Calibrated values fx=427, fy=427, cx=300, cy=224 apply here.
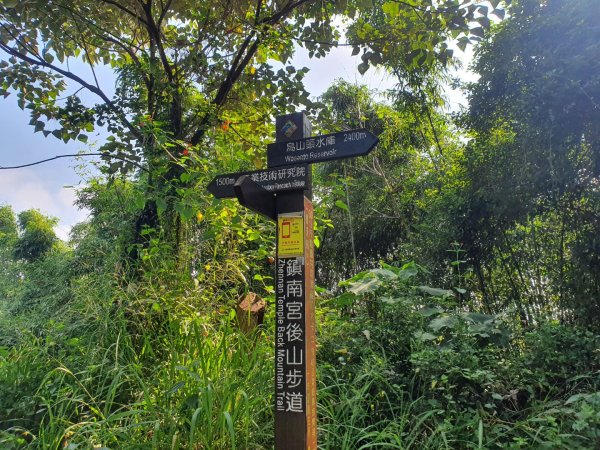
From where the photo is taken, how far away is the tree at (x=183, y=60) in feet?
10.5

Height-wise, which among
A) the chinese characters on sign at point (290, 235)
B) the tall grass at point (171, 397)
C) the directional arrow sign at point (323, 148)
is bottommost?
the tall grass at point (171, 397)

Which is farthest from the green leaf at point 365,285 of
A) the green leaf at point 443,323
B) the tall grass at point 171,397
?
the tall grass at point 171,397

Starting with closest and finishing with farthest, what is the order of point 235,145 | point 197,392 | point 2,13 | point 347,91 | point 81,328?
point 197,392, point 81,328, point 2,13, point 235,145, point 347,91

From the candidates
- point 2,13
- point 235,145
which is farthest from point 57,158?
point 235,145

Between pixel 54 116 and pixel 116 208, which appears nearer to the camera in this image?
pixel 54 116

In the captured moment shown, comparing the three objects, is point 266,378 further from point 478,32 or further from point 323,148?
point 478,32

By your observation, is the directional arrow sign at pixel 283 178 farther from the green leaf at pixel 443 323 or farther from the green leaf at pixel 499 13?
the green leaf at pixel 499 13

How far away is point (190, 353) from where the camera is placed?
7.90 feet

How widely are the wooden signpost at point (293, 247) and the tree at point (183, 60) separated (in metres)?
0.90

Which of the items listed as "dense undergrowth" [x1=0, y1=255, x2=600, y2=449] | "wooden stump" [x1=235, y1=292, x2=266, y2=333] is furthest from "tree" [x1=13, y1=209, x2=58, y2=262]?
"wooden stump" [x1=235, y1=292, x2=266, y2=333]

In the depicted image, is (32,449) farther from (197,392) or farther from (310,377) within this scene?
(310,377)

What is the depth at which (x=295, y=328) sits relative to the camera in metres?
1.87

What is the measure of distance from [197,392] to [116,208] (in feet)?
11.1

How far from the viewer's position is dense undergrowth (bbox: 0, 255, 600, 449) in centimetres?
197
